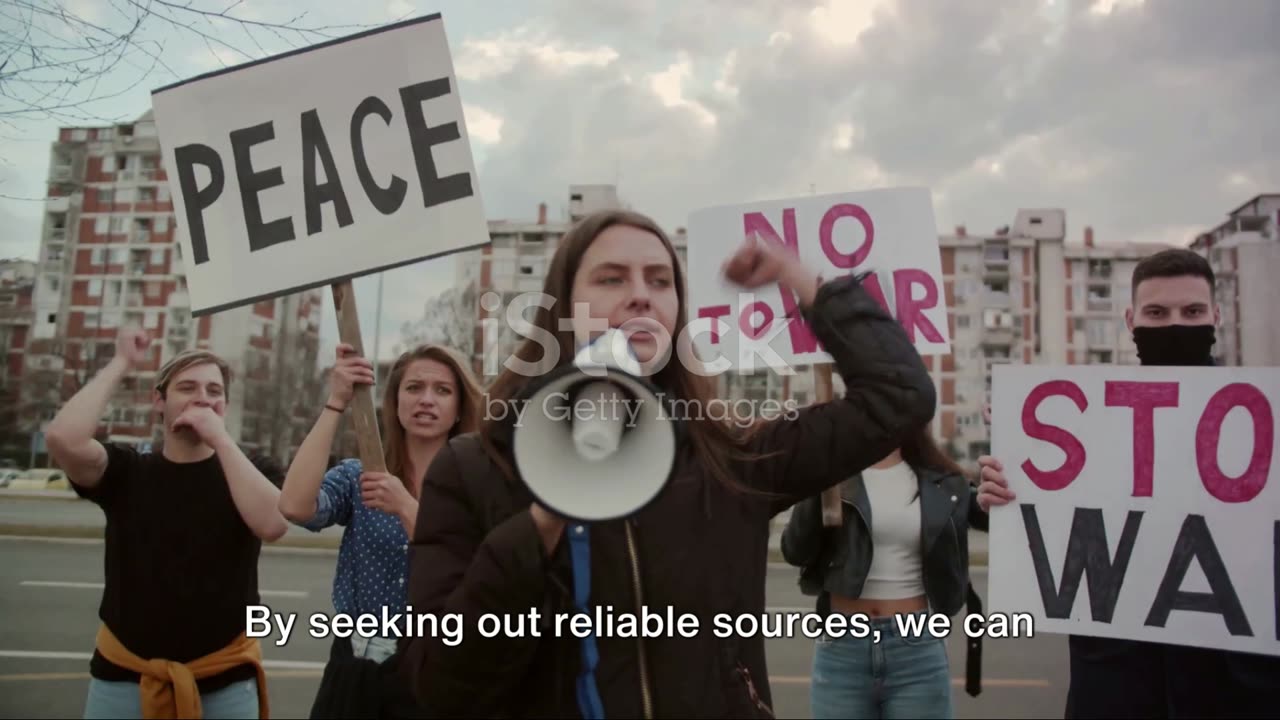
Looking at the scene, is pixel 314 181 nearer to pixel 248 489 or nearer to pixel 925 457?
pixel 248 489

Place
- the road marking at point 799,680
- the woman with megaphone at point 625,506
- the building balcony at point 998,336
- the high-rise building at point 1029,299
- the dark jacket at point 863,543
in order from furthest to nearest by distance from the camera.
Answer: the building balcony at point 998,336 < the high-rise building at point 1029,299 < the road marking at point 799,680 < the dark jacket at point 863,543 < the woman with megaphone at point 625,506

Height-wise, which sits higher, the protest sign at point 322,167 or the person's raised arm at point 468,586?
the protest sign at point 322,167

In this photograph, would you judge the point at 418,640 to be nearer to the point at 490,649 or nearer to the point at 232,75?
the point at 490,649

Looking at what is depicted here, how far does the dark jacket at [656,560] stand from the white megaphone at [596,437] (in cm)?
4

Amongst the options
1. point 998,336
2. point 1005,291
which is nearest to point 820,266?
point 998,336

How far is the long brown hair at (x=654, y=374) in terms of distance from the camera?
1424mm

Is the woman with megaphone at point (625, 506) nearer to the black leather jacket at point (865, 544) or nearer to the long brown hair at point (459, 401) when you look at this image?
the long brown hair at point (459, 401)

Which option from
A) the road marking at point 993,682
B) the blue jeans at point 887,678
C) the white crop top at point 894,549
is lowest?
the road marking at point 993,682

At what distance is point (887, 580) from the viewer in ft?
10.1

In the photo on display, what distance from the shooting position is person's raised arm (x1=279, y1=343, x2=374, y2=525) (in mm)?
2453

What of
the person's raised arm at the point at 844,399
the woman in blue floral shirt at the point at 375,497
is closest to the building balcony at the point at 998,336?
the woman in blue floral shirt at the point at 375,497

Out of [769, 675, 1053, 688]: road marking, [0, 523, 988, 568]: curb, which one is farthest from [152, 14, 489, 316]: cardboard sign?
[769, 675, 1053, 688]: road marking

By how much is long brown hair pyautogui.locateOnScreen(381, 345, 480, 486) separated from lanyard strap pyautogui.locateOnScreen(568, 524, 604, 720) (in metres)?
1.82

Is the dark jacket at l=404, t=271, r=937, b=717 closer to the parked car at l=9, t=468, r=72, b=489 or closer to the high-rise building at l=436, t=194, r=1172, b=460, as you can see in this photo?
the parked car at l=9, t=468, r=72, b=489
